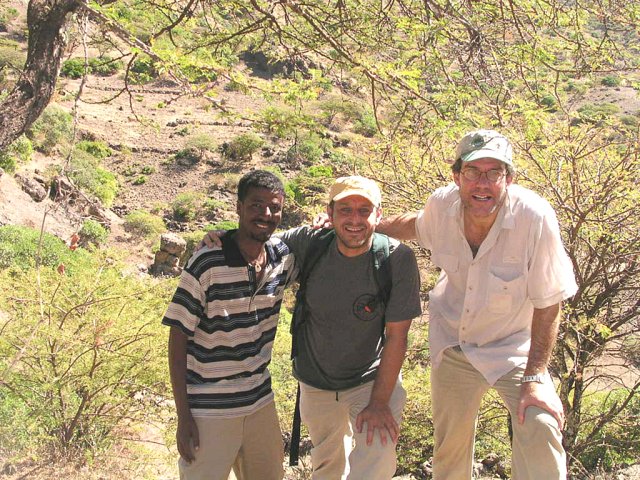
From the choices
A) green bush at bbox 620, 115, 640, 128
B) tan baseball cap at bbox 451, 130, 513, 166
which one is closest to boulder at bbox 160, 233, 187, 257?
green bush at bbox 620, 115, 640, 128

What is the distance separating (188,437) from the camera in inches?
98.2

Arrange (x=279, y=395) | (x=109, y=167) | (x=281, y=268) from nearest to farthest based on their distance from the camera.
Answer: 1. (x=281, y=268)
2. (x=279, y=395)
3. (x=109, y=167)

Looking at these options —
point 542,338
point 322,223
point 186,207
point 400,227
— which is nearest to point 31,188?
point 186,207

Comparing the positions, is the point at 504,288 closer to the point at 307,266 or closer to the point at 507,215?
the point at 507,215

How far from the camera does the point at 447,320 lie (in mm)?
2742

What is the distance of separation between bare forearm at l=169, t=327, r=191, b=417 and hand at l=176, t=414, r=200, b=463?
3 cm

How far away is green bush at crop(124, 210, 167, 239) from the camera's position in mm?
26141

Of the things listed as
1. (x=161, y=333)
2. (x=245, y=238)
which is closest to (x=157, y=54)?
(x=245, y=238)

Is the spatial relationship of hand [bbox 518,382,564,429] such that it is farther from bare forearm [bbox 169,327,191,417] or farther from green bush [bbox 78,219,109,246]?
green bush [bbox 78,219,109,246]

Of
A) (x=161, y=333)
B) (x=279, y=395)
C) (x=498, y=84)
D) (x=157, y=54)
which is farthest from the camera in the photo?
(x=279, y=395)

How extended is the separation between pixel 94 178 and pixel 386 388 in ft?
92.8

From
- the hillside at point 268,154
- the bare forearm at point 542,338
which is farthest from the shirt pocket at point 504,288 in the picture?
the hillside at point 268,154

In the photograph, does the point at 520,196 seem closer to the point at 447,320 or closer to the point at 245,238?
the point at 447,320

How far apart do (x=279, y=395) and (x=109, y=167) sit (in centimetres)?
2604
